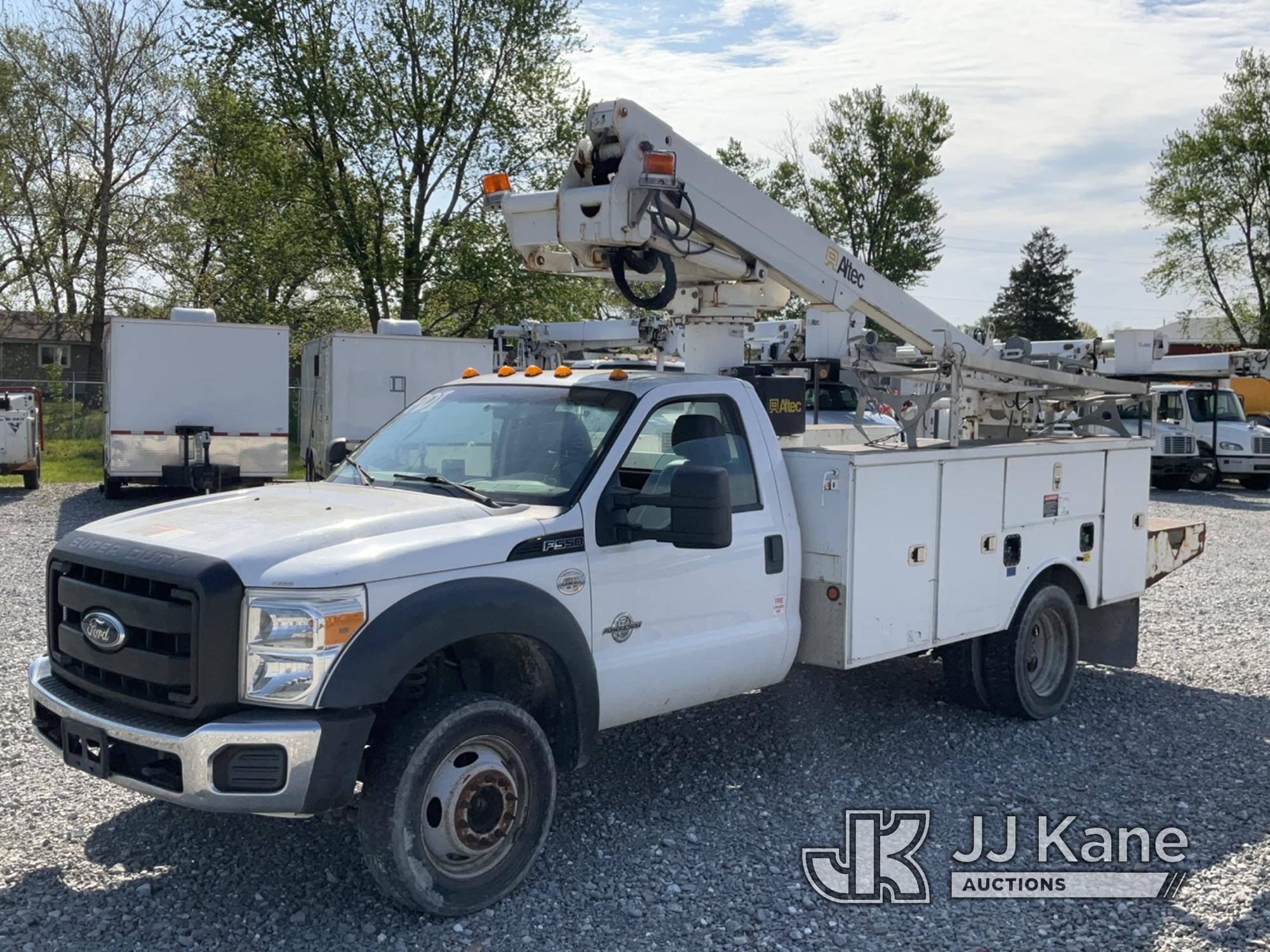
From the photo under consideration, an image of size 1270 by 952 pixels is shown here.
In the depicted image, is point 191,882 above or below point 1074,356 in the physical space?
below

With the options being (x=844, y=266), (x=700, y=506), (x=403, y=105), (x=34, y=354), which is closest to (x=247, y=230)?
(x=403, y=105)

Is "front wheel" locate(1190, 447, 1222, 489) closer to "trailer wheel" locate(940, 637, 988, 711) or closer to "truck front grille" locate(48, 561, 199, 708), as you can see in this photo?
"trailer wheel" locate(940, 637, 988, 711)

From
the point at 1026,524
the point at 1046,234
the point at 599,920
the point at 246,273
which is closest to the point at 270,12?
the point at 246,273

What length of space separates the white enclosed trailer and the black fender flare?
16.5 metres

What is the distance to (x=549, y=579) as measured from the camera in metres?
4.66

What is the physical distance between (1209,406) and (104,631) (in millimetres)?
23588

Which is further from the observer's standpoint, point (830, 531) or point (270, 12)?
point (270, 12)

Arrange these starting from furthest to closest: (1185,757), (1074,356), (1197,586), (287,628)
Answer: (1197,586)
(1074,356)
(1185,757)
(287,628)

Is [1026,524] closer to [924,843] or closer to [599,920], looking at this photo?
[924,843]

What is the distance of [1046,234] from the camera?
5741 cm

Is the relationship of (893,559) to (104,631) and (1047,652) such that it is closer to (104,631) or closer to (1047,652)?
(1047,652)

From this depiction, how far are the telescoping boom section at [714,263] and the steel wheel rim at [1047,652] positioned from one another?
1.35m

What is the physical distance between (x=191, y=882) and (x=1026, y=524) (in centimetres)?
475

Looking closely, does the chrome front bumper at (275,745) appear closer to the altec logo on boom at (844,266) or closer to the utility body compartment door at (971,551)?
the utility body compartment door at (971,551)
